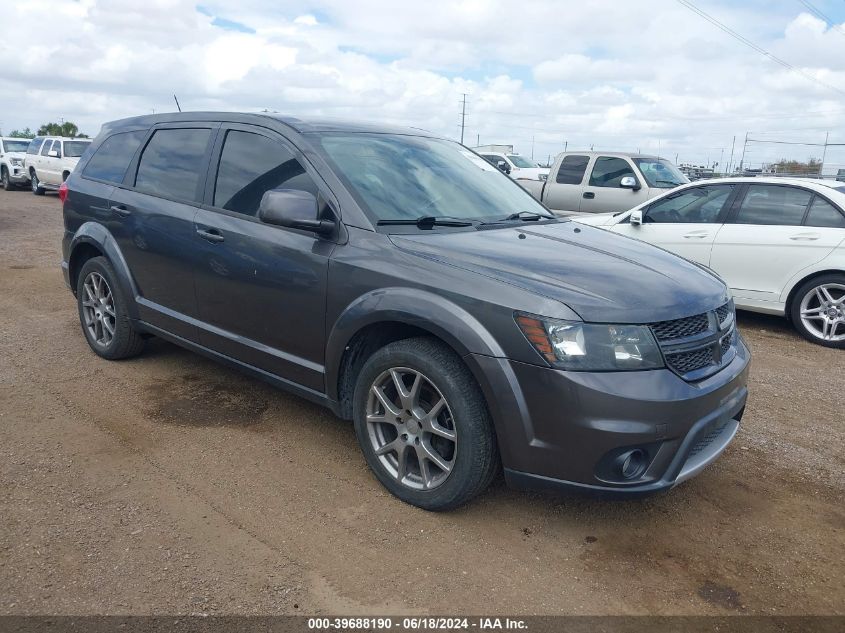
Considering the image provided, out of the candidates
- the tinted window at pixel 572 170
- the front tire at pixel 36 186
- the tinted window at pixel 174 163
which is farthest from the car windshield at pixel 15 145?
the tinted window at pixel 174 163

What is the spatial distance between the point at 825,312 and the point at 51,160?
67.5 ft

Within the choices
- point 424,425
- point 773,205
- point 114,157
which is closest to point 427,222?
point 424,425

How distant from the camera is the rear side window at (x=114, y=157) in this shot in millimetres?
5078

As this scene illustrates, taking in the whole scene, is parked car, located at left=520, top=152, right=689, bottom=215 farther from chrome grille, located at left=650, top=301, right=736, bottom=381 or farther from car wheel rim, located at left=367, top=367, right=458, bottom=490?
car wheel rim, located at left=367, top=367, right=458, bottom=490

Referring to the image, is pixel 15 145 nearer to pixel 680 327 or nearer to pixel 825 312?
pixel 825 312

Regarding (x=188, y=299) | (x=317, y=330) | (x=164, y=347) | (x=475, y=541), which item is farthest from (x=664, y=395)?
(x=164, y=347)

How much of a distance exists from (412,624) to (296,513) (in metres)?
0.93

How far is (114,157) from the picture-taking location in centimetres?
523

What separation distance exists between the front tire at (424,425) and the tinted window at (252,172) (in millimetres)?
1096

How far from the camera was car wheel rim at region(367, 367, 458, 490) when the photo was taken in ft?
10.5

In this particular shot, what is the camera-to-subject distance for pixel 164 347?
5.70 meters

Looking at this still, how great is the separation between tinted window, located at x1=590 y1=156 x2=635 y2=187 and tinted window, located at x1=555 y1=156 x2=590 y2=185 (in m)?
0.22

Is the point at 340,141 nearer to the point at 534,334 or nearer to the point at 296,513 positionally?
the point at 534,334

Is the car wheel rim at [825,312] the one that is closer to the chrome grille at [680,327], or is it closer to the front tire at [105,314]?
the chrome grille at [680,327]
